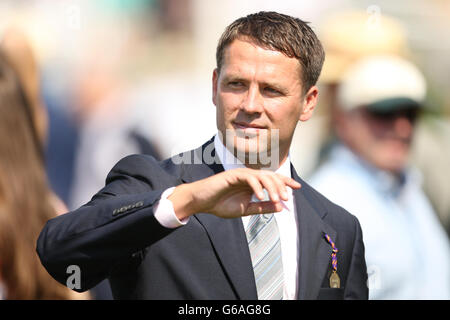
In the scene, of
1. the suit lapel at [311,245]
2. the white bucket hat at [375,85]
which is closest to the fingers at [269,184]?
the suit lapel at [311,245]

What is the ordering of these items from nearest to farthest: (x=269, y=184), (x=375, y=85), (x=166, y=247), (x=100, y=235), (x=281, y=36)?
(x=269, y=184), (x=100, y=235), (x=166, y=247), (x=281, y=36), (x=375, y=85)

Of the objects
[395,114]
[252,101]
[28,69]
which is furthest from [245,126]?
[395,114]

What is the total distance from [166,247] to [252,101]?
22.3 inches

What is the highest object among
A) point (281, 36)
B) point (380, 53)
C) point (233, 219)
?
point (281, 36)

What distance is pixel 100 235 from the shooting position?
7.40ft

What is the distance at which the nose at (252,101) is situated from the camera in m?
2.62

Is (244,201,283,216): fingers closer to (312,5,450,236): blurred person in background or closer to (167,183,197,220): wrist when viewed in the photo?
(167,183,197,220): wrist

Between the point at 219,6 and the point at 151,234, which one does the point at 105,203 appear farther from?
the point at 219,6

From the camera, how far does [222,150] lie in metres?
2.78

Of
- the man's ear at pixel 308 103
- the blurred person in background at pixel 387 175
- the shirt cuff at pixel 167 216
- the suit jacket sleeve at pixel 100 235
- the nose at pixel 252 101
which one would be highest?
the nose at pixel 252 101

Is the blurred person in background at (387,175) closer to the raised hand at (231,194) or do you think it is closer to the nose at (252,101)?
the nose at (252,101)

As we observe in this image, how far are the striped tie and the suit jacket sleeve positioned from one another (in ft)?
1.28

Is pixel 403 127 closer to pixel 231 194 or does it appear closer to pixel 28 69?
pixel 28 69
